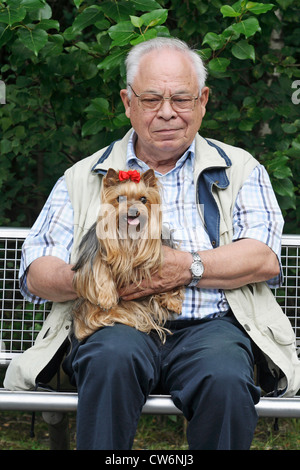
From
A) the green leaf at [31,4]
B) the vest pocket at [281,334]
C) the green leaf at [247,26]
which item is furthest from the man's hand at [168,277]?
the green leaf at [31,4]

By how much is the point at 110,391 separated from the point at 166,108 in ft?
4.40

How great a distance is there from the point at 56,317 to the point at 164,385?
588 mm

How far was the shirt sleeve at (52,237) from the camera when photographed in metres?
3.47

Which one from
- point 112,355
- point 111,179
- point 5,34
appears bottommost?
point 112,355

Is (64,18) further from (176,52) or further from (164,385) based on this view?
(164,385)

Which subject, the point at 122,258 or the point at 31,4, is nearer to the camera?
the point at 122,258

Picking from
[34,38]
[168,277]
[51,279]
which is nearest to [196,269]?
[168,277]

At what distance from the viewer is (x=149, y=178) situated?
3.17 meters

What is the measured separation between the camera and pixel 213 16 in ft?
14.3

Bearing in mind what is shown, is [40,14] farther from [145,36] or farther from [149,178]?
[149,178]

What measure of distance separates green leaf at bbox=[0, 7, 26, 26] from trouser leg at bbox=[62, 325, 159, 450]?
1.57 meters

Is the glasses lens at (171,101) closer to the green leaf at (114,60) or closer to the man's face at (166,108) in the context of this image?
the man's face at (166,108)
